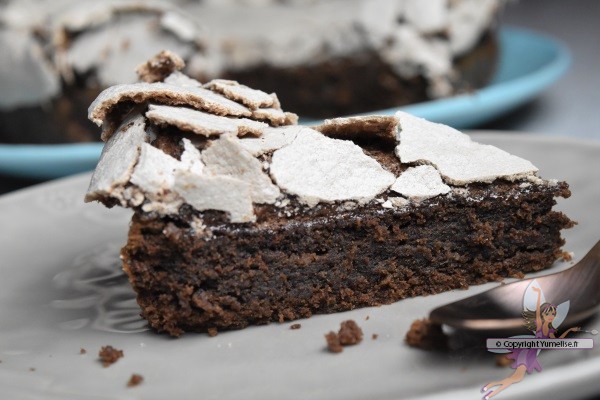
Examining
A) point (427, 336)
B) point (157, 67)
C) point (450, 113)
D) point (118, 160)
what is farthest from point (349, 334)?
point (450, 113)

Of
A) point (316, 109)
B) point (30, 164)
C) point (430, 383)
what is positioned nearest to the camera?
point (430, 383)

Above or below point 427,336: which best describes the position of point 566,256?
above

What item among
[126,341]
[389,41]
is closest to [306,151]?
[126,341]

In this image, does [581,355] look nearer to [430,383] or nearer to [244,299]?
[430,383]

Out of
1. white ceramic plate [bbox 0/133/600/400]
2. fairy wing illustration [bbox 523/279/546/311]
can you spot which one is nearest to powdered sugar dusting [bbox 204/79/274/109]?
white ceramic plate [bbox 0/133/600/400]

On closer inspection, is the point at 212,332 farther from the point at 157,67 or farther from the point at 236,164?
the point at 157,67

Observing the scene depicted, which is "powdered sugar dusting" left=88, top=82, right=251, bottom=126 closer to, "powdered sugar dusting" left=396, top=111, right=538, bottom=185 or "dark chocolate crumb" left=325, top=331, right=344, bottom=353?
"powdered sugar dusting" left=396, top=111, right=538, bottom=185

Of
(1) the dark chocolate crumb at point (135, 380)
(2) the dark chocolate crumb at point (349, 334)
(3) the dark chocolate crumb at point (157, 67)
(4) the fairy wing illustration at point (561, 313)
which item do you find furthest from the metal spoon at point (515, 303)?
(3) the dark chocolate crumb at point (157, 67)

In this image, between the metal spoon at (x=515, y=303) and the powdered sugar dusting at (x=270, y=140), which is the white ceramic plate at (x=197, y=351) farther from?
the powdered sugar dusting at (x=270, y=140)
